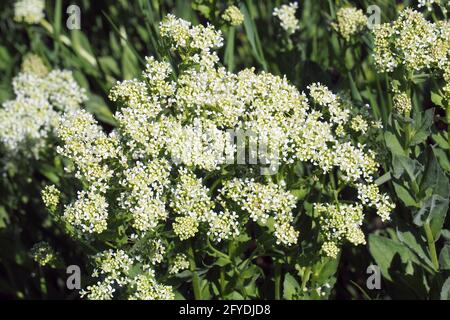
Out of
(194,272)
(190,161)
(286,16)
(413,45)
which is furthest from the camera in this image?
(286,16)

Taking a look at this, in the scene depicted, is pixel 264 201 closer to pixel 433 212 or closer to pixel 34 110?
pixel 433 212

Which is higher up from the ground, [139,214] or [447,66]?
[447,66]

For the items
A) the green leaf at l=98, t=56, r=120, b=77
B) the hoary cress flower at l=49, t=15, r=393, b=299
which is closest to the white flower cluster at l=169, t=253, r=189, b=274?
the hoary cress flower at l=49, t=15, r=393, b=299

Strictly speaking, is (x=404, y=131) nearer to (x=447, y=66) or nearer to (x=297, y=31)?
(x=447, y=66)

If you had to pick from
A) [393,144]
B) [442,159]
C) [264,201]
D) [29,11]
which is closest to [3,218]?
[29,11]

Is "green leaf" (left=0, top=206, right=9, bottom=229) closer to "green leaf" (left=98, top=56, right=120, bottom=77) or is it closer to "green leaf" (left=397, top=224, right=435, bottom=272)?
"green leaf" (left=98, top=56, right=120, bottom=77)
